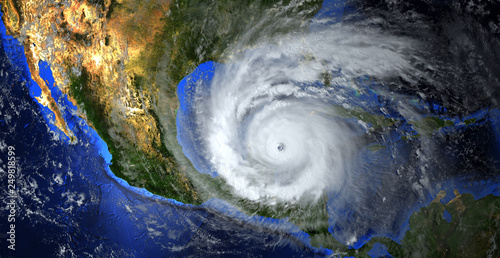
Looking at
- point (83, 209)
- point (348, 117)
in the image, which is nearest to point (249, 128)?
point (348, 117)

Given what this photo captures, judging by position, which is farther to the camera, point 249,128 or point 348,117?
point 249,128

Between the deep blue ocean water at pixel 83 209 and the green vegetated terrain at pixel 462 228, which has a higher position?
the deep blue ocean water at pixel 83 209

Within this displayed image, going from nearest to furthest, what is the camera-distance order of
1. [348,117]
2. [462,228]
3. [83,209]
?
[462,228] → [348,117] → [83,209]

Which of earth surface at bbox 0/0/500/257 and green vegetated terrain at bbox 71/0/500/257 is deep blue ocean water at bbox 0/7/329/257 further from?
green vegetated terrain at bbox 71/0/500/257

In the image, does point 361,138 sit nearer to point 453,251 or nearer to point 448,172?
point 448,172

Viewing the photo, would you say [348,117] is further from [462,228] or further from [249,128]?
[462,228]

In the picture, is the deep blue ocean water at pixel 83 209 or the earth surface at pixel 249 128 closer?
the earth surface at pixel 249 128

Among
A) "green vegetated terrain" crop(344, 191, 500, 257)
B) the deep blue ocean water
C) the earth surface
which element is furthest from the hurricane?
the deep blue ocean water

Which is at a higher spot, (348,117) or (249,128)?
(249,128)

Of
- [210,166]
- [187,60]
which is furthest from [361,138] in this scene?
[187,60]

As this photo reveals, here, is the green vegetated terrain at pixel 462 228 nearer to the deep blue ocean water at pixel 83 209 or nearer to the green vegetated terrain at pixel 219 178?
the green vegetated terrain at pixel 219 178

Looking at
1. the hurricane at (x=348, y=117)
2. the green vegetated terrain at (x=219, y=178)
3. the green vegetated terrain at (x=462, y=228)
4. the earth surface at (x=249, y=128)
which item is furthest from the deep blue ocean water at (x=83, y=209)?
the green vegetated terrain at (x=462, y=228)
